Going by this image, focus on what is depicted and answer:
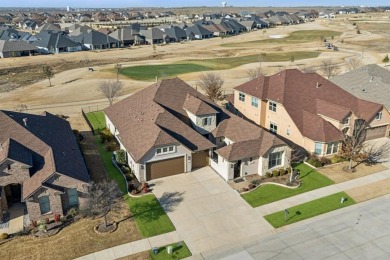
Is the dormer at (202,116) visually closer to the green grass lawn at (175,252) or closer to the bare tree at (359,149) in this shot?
the bare tree at (359,149)

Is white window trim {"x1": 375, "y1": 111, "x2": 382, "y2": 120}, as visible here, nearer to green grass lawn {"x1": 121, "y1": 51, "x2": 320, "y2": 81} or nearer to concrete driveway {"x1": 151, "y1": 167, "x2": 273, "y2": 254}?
concrete driveway {"x1": 151, "y1": 167, "x2": 273, "y2": 254}

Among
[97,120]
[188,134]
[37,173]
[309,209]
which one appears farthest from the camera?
[97,120]

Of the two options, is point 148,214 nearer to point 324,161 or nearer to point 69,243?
point 69,243

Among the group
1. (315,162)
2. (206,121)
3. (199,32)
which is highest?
(199,32)

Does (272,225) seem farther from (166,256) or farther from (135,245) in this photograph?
(135,245)

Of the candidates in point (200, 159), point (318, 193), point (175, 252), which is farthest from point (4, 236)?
point (318, 193)

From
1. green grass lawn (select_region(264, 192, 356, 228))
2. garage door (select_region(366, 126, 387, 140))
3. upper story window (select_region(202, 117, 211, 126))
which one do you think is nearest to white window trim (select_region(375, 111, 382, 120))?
garage door (select_region(366, 126, 387, 140))

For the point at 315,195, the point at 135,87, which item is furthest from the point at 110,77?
the point at 315,195
